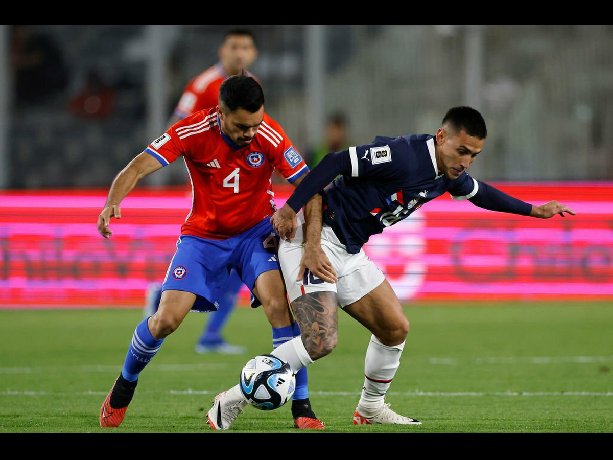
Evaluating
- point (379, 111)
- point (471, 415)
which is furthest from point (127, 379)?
point (379, 111)

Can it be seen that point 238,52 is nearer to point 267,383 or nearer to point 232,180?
point 232,180

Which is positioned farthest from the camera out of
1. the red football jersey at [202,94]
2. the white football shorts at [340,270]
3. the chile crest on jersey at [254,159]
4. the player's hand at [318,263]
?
the red football jersey at [202,94]

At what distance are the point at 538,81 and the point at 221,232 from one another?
12.8 metres

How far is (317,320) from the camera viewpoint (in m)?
6.57

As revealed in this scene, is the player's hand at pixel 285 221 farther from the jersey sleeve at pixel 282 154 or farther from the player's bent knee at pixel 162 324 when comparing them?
the player's bent knee at pixel 162 324

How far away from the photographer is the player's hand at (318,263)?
261 inches

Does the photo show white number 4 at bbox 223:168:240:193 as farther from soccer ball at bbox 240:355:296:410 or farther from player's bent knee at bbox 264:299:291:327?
soccer ball at bbox 240:355:296:410

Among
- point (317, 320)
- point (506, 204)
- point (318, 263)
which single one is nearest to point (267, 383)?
point (317, 320)

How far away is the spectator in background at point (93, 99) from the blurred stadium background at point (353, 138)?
2 centimetres

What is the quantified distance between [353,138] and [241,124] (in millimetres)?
12492

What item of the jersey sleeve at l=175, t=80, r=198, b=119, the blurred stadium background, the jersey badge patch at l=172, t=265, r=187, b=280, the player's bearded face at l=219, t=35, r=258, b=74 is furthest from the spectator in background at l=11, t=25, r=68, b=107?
the jersey badge patch at l=172, t=265, r=187, b=280

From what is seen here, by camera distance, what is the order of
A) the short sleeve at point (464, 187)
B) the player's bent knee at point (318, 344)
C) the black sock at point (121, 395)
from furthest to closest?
the black sock at point (121, 395) → the short sleeve at point (464, 187) → the player's bent knee at point (318, 344)

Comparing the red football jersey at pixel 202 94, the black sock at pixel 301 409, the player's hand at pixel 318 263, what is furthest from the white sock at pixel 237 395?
the red football jersey at pixel 202 94

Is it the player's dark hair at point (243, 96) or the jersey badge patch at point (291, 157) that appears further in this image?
the jersey badge patch at point (291, 157)
